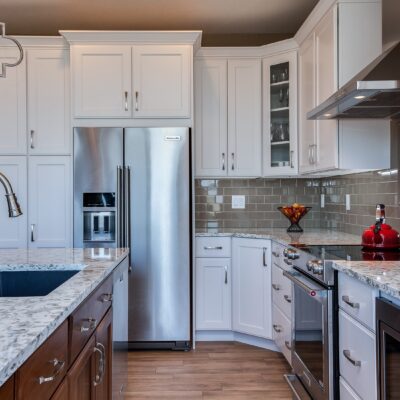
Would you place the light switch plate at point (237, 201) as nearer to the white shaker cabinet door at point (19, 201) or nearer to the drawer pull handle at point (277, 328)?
the drawer pull handle at point (277, 328)

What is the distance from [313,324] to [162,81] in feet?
7.09

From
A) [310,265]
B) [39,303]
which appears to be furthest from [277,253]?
[39,303]

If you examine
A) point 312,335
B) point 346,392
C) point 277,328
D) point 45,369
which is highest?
point 45,369

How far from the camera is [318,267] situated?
6.53 feet

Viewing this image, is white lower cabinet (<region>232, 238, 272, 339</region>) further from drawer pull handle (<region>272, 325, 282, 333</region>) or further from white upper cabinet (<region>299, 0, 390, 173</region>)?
white upper cabinet (<region>299, 0, 390, 173</region>)

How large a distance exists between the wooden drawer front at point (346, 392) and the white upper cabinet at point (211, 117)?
7.14 ft

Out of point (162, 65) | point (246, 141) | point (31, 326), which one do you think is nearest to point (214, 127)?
point (246, 141)

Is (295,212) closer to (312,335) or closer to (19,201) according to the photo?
(312,335)

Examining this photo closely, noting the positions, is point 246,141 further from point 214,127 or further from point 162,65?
point 162,65

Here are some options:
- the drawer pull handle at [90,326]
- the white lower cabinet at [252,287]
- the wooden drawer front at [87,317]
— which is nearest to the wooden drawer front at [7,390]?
the wooden drawer front at [87,317]

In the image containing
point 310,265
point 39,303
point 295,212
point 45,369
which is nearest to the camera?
point 45,369

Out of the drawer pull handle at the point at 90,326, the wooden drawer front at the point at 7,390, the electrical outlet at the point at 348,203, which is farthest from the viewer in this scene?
the electrical outlet at the point at 348,203

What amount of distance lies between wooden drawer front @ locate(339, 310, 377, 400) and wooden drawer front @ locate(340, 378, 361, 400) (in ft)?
0.07

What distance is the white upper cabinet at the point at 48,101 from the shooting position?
11.3 ft
